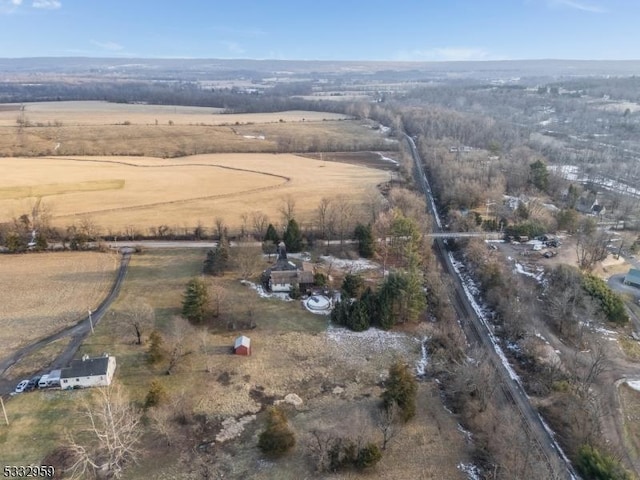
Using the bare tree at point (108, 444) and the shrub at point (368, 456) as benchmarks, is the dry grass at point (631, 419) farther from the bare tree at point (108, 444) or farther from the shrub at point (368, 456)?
the bare tree at point (108, 444)

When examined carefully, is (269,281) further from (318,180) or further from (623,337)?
(318,180)

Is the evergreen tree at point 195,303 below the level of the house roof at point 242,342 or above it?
above

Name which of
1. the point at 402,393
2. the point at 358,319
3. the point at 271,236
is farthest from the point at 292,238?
the point at 402,393

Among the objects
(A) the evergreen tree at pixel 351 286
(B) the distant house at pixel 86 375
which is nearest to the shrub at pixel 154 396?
(B) the distant house at pixel 86 375

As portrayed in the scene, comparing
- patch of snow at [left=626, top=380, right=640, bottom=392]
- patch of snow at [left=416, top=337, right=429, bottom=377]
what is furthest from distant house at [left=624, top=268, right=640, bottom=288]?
patch of snow at [left=416, top=337, right=429, bottom=377]

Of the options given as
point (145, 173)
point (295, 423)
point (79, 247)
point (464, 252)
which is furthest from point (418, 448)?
point (145, 173)

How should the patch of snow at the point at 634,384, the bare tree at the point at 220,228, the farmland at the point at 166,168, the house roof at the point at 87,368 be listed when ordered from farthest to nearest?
the farmland at the point at 166,168
the bare tree at the point at 220,228
the patch of snow at the point at 634,384
the house roof at the point at 87,368

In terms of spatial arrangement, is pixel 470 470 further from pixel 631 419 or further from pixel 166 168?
pixel 166 168
